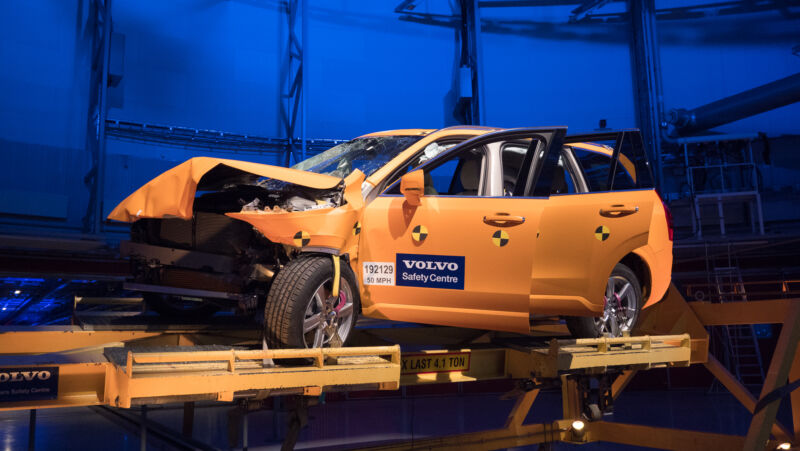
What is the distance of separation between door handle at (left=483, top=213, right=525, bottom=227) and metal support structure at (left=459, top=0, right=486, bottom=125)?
453 inches

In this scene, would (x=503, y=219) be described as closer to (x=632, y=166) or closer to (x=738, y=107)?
(x=632, y=166)

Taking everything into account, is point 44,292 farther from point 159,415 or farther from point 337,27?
point 337,27

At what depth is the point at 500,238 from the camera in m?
3.82

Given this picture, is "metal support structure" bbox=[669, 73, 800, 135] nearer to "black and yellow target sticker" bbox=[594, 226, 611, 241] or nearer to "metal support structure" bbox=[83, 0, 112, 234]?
"black and yellow target sticker" bbox=[594, 226, 611, 241]

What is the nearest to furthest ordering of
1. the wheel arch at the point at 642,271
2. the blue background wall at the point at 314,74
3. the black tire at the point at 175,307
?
the black tire at the point at 175,307, the wheel arch at the point at 642,271, the blue background wall at the point at 314,74

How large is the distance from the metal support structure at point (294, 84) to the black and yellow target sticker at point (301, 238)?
1149 cm

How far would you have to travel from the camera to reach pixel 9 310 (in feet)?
40.3

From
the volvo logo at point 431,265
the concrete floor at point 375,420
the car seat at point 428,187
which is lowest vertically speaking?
the concrete floor at point 375,420

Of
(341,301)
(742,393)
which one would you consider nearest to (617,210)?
(341,301)

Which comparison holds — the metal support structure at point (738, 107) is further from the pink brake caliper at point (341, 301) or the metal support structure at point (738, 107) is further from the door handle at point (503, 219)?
the pink brake caliper at point (341, 301)

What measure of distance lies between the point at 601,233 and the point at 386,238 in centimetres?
145

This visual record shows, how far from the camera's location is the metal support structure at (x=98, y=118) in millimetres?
12727

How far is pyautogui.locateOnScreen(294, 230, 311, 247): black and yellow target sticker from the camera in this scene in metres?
3.48

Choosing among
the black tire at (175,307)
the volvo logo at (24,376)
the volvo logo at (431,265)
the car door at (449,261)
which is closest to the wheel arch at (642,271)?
the car door at (449,261)
